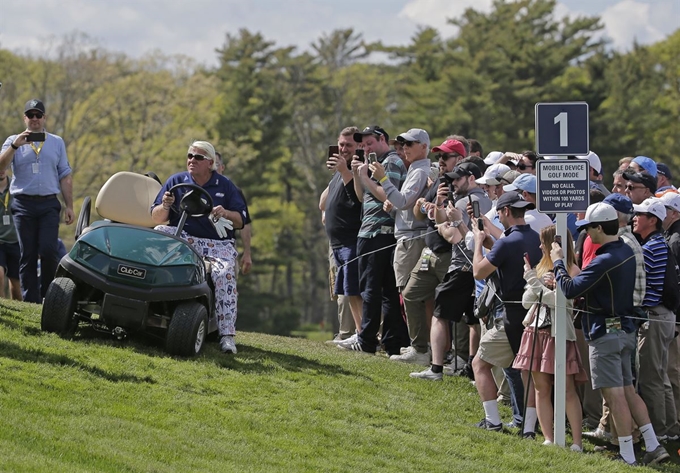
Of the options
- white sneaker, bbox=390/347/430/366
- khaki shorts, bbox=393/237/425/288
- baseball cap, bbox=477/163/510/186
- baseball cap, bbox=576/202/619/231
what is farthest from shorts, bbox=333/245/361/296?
baseball cap, bbox=576/202/619/231

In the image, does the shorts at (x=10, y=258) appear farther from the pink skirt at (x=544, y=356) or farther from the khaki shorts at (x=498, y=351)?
the pink skirt at (x=544, y=356)

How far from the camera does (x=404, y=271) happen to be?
Answer: 12.3 m

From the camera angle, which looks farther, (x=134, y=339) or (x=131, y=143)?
(x=131, y=143)

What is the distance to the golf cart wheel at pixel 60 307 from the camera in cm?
1023

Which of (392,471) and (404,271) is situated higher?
(404,271)

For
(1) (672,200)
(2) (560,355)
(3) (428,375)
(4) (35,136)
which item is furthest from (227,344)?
(1) (672,200)

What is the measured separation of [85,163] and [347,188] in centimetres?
3783

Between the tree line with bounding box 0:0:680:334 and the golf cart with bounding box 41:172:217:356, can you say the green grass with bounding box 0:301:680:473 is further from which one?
the tree line with bounding box 0:0:680:334

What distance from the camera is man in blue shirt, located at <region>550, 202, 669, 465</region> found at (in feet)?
30.2

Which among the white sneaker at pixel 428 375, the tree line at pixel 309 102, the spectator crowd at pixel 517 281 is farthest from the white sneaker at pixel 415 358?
the tree line at pixel 309 102

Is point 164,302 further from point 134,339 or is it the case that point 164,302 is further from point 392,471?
point 392,471

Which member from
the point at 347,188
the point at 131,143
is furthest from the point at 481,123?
the point at 347,188

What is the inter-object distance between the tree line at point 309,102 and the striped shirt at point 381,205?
118ft

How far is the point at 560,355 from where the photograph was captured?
9.43m
